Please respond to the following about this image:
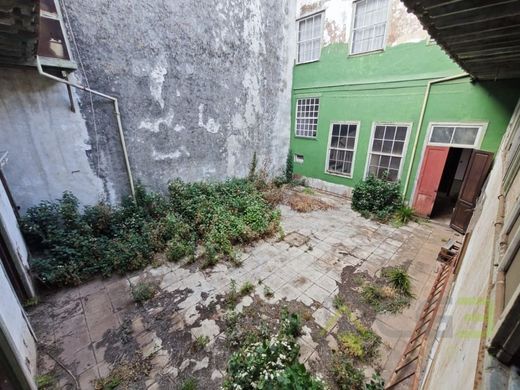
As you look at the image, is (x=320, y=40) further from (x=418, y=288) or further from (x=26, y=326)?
(x=26, y=326)

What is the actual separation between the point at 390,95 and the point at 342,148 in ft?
7.08

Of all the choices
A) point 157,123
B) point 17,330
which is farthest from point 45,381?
point 157,123

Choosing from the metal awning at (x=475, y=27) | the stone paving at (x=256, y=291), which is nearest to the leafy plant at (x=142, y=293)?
the stone paving at (x=256, y=291)

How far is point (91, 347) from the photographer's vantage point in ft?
9.70

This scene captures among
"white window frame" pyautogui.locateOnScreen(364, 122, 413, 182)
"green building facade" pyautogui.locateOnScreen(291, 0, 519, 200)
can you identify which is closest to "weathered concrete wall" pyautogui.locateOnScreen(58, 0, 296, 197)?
"green building facade" pyautogui.locateOnScreen(291, 0, 519, 200)

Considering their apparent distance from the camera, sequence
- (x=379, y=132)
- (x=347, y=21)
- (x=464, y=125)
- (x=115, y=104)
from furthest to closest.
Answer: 1. (x=379, y=132)
2. (x=347, y=21)
3. (x=464, y=125)
4. (x=115, y=104)

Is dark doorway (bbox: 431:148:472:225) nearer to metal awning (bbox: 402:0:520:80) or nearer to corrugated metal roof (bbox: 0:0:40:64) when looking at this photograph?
metal awning (bbox: 402:0:520:80)

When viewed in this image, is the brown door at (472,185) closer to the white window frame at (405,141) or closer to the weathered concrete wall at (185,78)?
the white window frame at (405,141)

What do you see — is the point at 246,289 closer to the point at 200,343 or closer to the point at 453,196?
the point at 200,343

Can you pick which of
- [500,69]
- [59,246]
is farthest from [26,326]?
[500,69]

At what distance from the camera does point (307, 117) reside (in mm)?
8930

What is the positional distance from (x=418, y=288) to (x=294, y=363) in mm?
2984

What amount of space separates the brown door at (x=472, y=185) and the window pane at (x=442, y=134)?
0.70 meters

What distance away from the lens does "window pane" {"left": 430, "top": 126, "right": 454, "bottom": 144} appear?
18.8 feet
